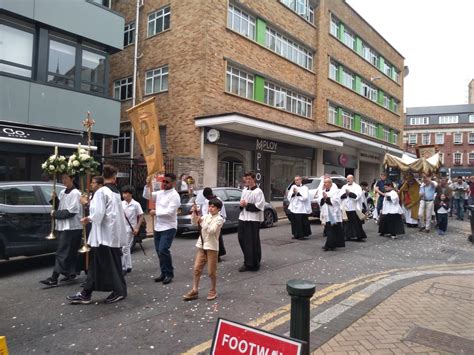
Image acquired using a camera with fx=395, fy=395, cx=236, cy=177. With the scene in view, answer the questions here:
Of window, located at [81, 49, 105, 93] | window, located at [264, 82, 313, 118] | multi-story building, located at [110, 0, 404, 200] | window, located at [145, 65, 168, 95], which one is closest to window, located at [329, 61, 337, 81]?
multi-story building, located at [110, 0, 404, 200]

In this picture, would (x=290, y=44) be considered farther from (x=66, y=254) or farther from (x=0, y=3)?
(x=66, y=254)

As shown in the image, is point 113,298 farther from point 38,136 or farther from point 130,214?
point 38,136

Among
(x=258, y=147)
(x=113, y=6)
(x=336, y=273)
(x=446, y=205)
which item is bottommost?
(x=336, y=273)

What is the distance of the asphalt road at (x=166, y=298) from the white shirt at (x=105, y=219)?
2.76ft

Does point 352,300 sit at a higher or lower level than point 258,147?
lower

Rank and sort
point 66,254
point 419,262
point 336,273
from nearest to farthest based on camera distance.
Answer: point 66,254, point 336,273, point 419,262

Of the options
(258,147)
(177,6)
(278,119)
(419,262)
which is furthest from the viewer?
(278,119)

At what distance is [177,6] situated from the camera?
18.7 metres

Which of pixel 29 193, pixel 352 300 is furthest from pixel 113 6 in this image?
pixel 352 300

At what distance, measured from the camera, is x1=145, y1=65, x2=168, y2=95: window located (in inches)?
758

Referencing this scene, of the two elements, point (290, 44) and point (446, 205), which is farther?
point (290, 44)

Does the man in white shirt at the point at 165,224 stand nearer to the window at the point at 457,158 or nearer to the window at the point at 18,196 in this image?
the window at the point at 18,196

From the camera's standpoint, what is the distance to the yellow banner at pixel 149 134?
23.7ft

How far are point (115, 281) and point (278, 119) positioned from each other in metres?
17.2
